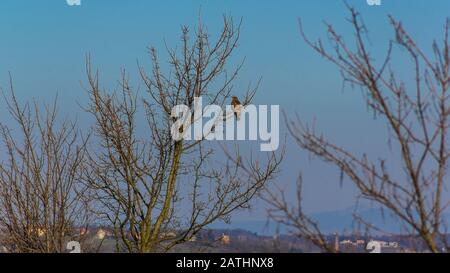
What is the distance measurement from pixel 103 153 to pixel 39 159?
1.88 meters

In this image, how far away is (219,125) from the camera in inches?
457

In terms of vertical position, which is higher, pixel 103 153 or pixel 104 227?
pixel 103 153

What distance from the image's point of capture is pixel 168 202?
11352 millimetres

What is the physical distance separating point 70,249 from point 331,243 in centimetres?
655
